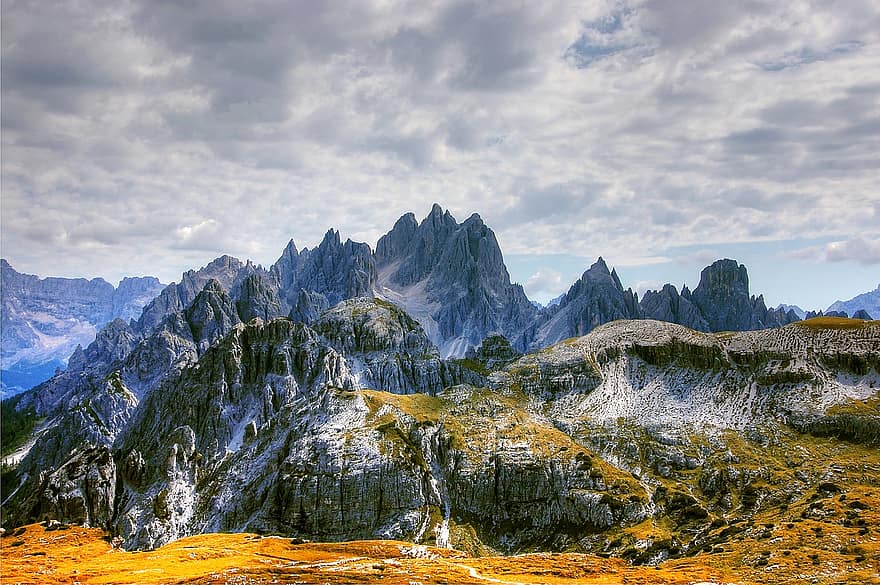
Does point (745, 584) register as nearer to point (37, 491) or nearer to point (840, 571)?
point (840, 571)

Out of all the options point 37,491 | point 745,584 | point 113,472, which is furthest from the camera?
point 113,472

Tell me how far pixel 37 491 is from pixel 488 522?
435 feet

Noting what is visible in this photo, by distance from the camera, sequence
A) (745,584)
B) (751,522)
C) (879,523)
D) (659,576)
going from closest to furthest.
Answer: (745,584), (659,576), (879,523), (751,522)

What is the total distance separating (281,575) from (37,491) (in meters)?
98.4

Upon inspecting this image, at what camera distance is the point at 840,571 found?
10944 centimetres

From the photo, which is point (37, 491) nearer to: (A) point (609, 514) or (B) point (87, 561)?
(B) point (87, 561)

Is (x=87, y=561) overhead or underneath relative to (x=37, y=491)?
underneath

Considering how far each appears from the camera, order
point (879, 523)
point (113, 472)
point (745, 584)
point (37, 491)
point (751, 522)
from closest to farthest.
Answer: point (745, 584) < point (879, 523) < point (751, 522) < point (37, 491) < point (113, 472)

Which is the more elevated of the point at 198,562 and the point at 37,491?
the point at 37,491

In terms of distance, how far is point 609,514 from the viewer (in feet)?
602

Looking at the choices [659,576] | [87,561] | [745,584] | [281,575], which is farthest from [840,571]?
[87,561]

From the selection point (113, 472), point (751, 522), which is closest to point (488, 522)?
point (751, 522)

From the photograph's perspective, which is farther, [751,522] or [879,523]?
[751,522]

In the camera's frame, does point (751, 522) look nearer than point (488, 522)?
Yes
